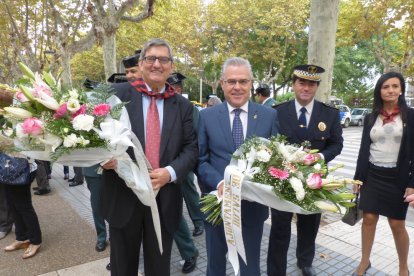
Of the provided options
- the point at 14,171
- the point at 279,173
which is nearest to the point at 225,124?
the point at 279,173

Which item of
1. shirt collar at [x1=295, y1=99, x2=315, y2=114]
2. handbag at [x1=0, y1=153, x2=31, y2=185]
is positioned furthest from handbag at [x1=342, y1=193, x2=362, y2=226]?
handbag at [x1=0, y1=153, x2=31, y2=185]

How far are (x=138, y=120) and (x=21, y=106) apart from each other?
71cm

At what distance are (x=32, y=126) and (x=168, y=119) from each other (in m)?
0.89

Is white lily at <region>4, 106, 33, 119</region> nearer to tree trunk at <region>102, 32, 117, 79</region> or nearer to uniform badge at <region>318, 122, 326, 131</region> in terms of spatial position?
uniform badge at <region>318, 122, 326, 131</region>

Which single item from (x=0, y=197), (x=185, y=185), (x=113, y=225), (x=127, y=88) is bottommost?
(x=0, y=197)

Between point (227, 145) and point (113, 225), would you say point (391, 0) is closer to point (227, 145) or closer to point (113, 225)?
point (227, 145)

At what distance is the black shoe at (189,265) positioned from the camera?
3.26 meters

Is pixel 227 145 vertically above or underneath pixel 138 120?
underneath

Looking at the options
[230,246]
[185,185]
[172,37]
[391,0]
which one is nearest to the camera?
[230,246]

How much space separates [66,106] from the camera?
5.81 ft

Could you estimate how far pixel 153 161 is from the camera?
2.25 metres

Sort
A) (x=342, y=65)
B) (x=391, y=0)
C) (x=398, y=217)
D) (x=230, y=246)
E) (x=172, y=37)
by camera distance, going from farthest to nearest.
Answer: (x=342, y=65) < (x=172, y=37) < (x=391, y=0) < (x=398, y=217) < (x=230, y=246)

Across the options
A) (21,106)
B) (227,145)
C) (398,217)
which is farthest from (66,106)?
(398,217)

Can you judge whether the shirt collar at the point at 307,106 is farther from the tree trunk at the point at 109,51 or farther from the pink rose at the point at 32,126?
the tree trunk at the point at 109,51
